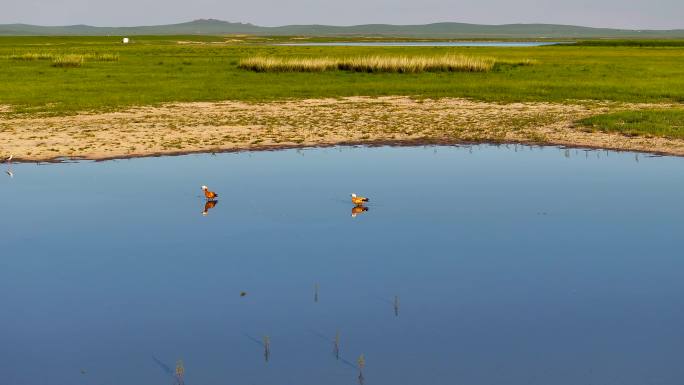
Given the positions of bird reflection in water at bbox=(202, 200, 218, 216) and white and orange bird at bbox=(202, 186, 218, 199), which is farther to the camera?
white and orange bird at bbox=(202, 186, 218, 199)

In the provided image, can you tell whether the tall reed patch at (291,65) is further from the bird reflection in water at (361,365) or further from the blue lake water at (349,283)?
the bird reflection in water at (361,365)

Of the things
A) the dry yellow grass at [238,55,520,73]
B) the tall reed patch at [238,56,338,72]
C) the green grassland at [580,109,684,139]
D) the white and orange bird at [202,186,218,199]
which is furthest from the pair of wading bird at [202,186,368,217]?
the tall reed patch at [238,56,338,72]

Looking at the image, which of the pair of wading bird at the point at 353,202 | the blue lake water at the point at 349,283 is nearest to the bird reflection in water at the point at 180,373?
the blue lake water at the point at 349,283

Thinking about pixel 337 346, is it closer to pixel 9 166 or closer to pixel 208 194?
pixel 208 194

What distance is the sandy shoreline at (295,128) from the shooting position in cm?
2431

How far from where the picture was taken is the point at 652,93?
3769cm

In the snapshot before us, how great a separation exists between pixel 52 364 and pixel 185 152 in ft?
48.5

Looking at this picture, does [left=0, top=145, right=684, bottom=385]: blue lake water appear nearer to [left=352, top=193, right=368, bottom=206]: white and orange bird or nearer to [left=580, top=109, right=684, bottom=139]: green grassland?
[left=352, top=193, right=368, bottom=206]: white and orange bird

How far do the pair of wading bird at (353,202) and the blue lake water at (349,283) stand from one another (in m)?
0.15

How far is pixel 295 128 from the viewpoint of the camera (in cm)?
2784

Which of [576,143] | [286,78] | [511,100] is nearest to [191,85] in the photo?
[286,78]

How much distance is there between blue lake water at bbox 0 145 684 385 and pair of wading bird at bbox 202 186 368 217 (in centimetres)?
15

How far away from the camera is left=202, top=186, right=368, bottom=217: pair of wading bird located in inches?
645

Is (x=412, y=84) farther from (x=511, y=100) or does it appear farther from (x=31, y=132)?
(x=31, y=132)
